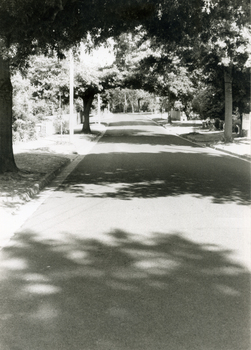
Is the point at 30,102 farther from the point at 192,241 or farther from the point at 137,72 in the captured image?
the point at 192,241

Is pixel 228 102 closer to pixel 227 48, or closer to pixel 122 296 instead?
pixel 227 48

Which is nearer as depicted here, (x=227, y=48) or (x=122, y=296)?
(x=122, y=296)

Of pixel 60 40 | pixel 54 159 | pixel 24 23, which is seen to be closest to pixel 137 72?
pixel 54 159

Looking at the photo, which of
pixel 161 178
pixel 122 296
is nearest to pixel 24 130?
pixel 161 178

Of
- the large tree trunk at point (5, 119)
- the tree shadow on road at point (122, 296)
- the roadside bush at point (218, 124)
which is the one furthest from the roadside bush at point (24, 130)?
the tree shadow on road at point (122, 296)

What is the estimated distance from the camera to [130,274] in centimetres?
540

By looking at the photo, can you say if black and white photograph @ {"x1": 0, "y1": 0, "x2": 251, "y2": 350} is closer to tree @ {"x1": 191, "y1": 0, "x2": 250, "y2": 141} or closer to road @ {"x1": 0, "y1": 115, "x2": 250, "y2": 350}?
road @ {"x1": 0, "y1": 115, "x2": 250, "y2": 350}

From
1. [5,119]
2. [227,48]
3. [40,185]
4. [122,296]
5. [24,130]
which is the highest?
[227,48]

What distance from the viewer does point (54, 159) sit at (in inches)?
698

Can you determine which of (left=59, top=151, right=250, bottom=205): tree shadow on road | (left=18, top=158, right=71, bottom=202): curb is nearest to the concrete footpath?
(left=18, top=158, right=71, bottom=202): curb

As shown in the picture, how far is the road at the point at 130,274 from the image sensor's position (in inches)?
155

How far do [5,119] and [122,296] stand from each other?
28.5ft

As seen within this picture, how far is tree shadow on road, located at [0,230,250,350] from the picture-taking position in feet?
12.7

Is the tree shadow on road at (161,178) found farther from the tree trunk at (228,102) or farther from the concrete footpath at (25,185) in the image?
the tree trunk at (228,102)
